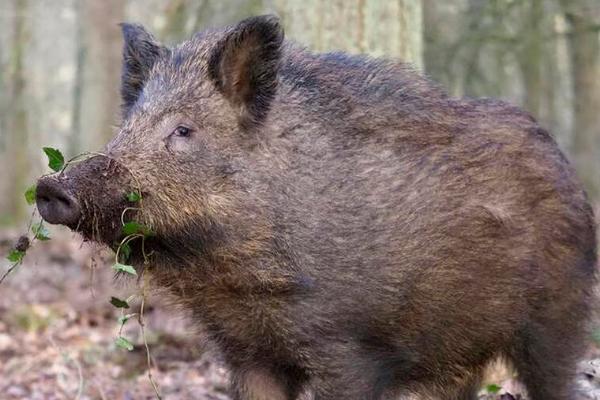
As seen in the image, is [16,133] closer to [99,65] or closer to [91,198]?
[99,65]

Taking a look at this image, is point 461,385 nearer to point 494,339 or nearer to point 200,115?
point 494,339

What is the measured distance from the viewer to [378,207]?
4883mm

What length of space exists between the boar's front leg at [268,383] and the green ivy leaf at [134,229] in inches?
36.9

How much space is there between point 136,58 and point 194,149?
2.46 ft

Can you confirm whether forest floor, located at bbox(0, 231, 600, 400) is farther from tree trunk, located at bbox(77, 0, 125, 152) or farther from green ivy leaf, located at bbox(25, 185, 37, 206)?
tree trunk, located at bbox(77, 0, 125, 152)

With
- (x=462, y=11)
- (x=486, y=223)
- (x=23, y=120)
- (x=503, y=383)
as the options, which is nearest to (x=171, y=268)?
(x=486, y=223)

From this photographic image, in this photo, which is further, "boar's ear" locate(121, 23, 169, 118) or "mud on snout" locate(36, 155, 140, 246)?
"boar's ear" locate(121, 23, 169, 118)

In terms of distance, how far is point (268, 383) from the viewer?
493cm

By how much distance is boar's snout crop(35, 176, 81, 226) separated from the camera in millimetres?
4012

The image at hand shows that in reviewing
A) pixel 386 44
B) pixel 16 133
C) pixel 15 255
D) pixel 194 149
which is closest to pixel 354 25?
pixel 386 44

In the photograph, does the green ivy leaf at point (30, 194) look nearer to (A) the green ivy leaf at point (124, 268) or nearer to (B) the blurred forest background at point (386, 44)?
(A) the green ivy leaf at point (124, 268)

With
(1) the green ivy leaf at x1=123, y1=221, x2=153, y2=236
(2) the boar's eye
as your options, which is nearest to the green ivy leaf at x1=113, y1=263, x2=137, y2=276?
(1) the green ivy leaf at x1=123, y1=221, x2=153, y2=236

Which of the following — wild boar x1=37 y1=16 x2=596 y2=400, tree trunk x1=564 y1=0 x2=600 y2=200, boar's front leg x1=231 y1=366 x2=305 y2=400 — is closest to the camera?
wild boar x1=37 y1=16 x2=596 y2=400

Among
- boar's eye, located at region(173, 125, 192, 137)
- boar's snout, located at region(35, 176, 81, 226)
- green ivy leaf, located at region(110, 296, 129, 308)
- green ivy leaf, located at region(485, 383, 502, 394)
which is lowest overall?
green ivy leaf, located at region(485, 383, 502, 394)
